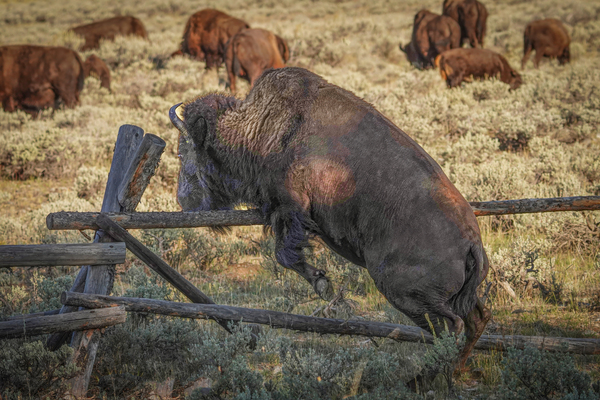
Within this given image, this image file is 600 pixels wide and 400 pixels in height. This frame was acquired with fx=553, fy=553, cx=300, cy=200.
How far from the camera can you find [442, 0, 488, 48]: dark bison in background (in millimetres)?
22078

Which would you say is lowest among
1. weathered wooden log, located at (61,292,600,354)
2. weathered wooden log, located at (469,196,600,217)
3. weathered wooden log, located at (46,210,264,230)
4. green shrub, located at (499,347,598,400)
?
weathered wooden log, located at (61,292,600,354)

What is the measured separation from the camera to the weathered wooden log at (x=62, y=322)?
340 cm

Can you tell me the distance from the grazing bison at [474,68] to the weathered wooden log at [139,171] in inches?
527

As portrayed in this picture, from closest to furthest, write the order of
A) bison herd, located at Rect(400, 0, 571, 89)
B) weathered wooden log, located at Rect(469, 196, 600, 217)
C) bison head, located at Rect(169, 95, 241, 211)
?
weathered wooden log, located at Rect(469, 196, 600, 217), bison head, located at Rect(169, 95, 241, 211), bison herd, located at Rect(400, 0, 571, 89)

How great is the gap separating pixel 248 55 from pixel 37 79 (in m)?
6.14

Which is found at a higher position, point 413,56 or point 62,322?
point 413,56

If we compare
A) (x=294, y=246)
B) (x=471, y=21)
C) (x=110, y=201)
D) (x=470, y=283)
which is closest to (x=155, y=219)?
(x=110, y=201)

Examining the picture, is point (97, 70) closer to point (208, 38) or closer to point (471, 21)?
point (208, 38)

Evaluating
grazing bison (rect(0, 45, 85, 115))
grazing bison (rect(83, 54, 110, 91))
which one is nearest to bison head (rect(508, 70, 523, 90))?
grazing bison (rect(83, 54, 110, 91))

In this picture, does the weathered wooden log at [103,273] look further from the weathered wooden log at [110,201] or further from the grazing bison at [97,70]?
the grazing bison at [97,70]

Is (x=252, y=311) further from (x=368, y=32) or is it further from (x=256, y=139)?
(x=368, y=32)

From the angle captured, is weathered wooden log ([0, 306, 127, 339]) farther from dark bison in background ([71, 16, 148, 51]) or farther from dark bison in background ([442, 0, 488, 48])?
dark bison in background ([71, 16, 148, 51])

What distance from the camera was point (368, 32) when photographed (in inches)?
988

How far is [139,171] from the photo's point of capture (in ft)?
13.4
